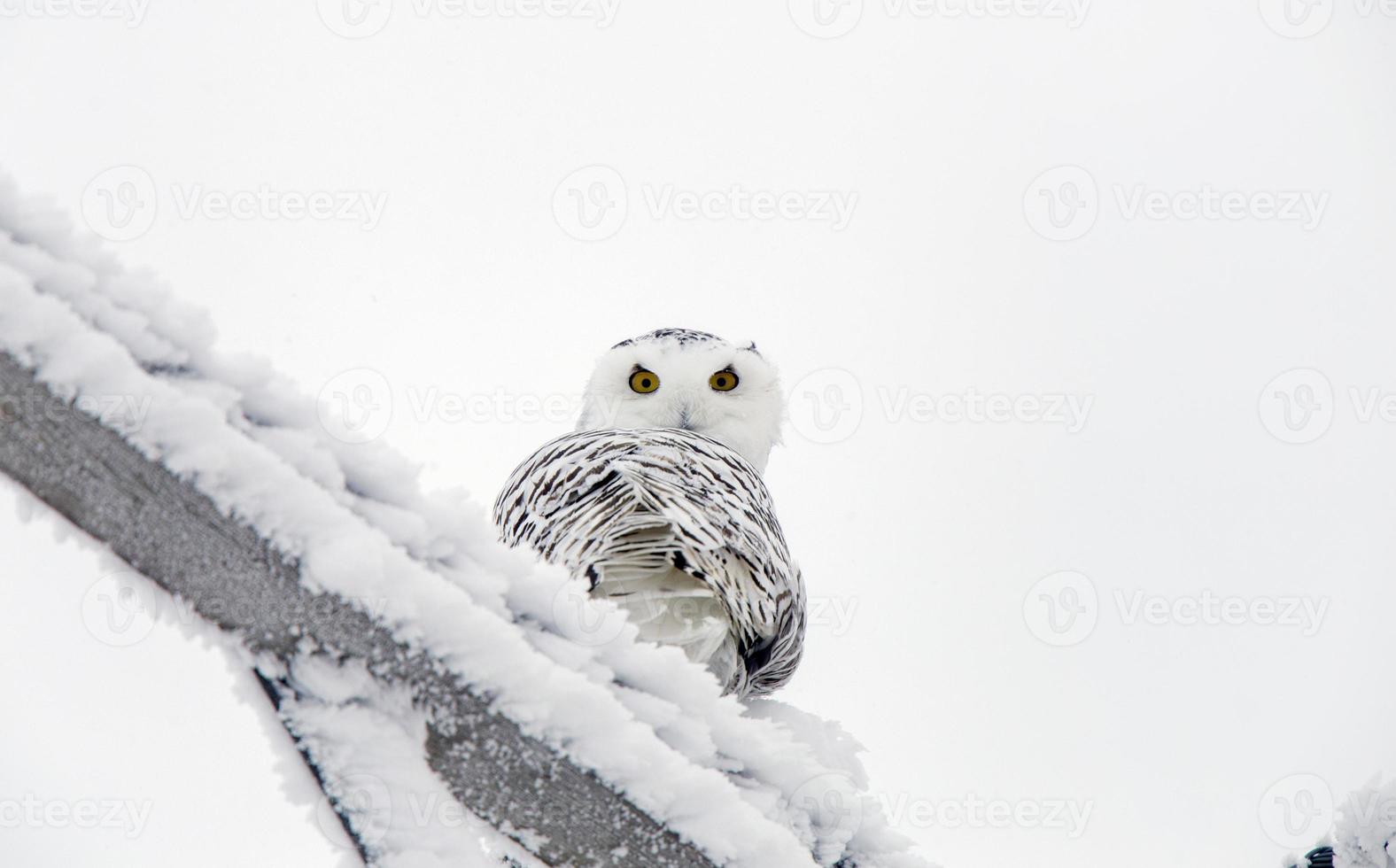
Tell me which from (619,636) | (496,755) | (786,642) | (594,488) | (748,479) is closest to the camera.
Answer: (496,755)

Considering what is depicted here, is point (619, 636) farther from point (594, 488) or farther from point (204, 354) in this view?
point (594, 488)

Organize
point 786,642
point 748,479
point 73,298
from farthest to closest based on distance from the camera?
point 748,479
point 786,642
point 73,298

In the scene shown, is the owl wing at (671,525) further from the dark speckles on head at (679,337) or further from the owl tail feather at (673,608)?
the dark speckles on head at (679,337)

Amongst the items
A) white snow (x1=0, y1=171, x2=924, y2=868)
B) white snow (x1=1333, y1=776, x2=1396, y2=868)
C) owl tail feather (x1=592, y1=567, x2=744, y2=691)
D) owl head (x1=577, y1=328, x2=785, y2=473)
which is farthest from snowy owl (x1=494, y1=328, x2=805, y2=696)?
white snow (x1=1333, y1=776, x2=1396, y2=868)

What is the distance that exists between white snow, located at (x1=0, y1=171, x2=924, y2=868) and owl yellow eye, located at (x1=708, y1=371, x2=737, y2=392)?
13.0 feet

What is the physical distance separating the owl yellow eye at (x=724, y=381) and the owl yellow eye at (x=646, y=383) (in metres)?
0.28

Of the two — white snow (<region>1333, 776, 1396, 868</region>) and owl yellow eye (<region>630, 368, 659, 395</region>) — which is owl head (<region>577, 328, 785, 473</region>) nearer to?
owl yellow eye (<region>630, 368, 659, 395</region>)

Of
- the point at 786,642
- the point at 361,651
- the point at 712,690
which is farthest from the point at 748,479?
the point at 361,651

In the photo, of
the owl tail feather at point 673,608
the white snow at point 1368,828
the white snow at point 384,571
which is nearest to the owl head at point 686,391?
the owl tail feather at point 673,608

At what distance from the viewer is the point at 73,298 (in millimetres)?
972

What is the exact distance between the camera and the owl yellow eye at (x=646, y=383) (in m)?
5.19

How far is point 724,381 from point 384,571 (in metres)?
4.31

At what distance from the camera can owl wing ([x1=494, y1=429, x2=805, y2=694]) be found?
297 centimetres

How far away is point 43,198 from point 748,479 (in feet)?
10.5
